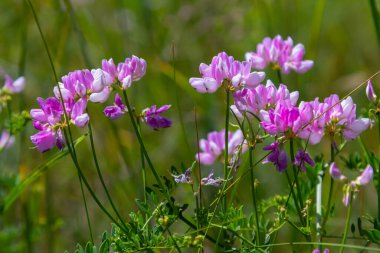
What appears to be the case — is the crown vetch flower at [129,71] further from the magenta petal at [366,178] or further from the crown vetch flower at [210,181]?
the magenta petal at [366,178]

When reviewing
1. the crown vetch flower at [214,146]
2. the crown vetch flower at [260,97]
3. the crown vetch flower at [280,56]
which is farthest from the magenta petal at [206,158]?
the crown vetch flower at [260,97]

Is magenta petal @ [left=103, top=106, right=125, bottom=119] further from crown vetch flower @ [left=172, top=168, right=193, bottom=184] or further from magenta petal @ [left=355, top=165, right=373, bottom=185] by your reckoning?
magenta petal @ [left=355, top=165, right=373, bottom=185]

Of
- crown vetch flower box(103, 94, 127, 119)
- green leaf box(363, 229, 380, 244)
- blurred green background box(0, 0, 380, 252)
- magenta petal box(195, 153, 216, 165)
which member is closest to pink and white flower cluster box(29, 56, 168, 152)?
crown vetch flower box(103, 94, 127, 119)

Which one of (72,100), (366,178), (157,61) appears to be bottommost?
(366,178)

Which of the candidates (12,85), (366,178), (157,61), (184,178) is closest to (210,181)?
(184,178)

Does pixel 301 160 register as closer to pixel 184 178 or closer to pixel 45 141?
pixel 184 178

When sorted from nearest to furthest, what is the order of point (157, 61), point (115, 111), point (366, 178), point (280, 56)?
1. point (366, 178)
2. point (115, 111)
3. point (280, 56)
4. point (157, 61)
